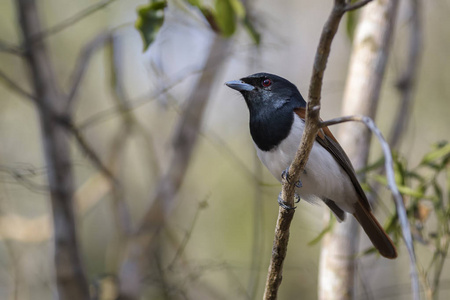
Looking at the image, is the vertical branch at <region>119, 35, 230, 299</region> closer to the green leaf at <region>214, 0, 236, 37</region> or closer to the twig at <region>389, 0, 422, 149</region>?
the green leaf at <region>214, 0, 236, 37</region>

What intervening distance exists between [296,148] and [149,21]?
0.97 metres

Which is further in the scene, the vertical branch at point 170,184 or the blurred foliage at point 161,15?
the vertical branch at point 170,184

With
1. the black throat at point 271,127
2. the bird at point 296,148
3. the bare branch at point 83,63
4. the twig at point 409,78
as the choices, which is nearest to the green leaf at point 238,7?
the bird at point 296,148

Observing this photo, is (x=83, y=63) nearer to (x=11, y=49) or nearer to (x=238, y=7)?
(x=11, y=49)

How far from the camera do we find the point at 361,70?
355 centimetres

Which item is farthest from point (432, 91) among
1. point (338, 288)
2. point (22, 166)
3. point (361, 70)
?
point (22, 166)

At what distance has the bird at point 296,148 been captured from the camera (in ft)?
9.39

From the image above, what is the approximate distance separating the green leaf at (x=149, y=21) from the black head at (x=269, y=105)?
0.56 m

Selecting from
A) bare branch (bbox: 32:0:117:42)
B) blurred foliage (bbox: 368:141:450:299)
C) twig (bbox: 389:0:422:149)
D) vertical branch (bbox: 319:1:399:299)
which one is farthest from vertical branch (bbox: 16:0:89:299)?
twig (bbox: 389:0:422:149)

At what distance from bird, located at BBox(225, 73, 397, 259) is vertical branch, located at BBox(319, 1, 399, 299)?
0.64 feet

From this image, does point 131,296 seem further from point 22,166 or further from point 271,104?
point 271,104

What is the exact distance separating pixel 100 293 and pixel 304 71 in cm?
307

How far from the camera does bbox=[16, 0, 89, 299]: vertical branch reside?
3.60 metres

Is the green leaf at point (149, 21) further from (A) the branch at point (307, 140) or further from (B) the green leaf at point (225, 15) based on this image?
(A) the branch at point (307, 140)
